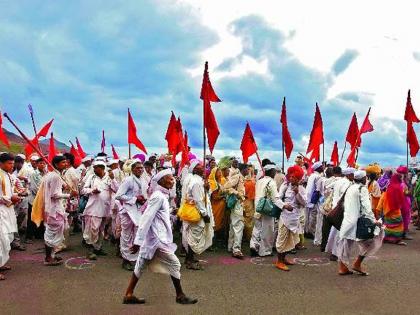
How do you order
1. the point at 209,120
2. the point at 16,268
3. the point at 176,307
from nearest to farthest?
the point at 176,307
the point at 16,268
the point at 209,120

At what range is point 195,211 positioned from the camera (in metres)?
8.52

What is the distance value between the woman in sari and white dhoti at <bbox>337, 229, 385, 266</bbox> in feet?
12.7

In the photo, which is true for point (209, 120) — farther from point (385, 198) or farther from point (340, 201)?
point (385, 198)

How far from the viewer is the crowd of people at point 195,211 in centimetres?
684

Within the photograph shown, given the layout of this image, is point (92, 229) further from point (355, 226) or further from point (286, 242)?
point (355, 226)

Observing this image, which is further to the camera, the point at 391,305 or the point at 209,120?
the point at 209,120

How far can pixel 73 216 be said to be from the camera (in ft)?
42.0

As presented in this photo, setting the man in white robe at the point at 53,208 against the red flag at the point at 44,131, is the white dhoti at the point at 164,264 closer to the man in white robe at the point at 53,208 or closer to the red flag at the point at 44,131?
the man in white robe at the point at 53,208

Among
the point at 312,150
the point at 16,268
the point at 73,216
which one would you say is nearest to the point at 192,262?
the point at 16,268

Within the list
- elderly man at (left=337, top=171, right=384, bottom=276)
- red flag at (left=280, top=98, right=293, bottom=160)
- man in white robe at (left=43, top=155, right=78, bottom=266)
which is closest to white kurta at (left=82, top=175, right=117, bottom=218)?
man in white robe at (left=43, top=155, right=78, bottom=266)

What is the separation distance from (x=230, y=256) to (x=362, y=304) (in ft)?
12.1

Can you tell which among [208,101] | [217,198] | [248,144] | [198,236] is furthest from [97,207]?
[248,144]

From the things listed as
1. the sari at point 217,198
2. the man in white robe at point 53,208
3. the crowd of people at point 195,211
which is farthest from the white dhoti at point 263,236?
the man in white robe at point 53,208

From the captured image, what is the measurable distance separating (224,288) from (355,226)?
2579mm
